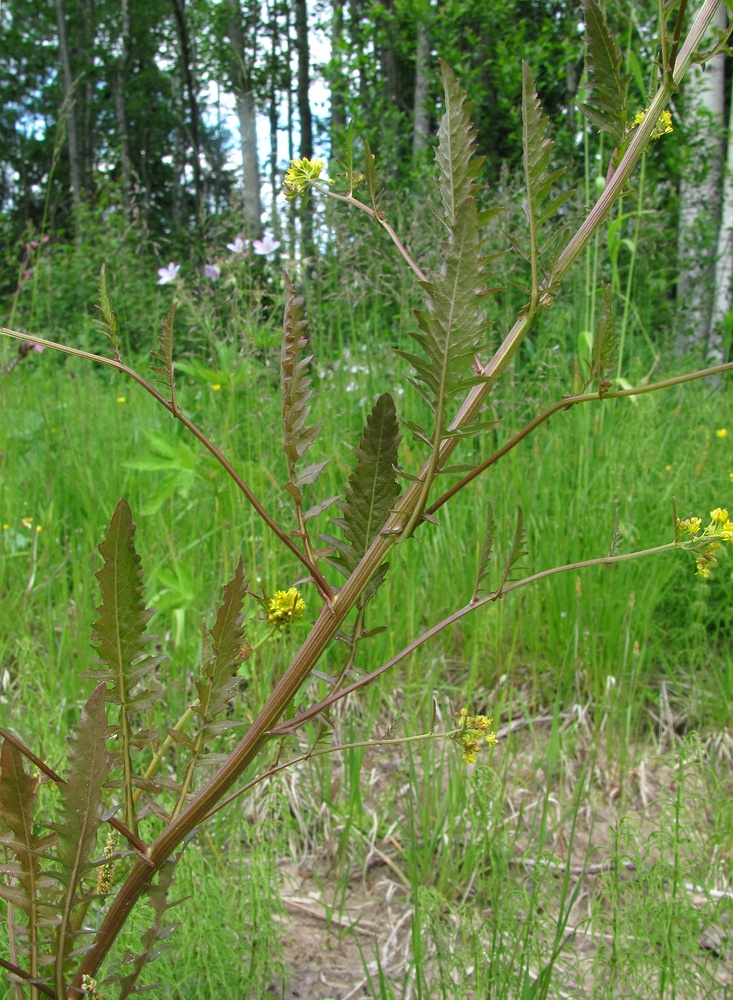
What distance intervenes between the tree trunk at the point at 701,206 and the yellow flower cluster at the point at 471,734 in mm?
5025

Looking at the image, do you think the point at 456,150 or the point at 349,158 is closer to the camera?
the point at 456,150

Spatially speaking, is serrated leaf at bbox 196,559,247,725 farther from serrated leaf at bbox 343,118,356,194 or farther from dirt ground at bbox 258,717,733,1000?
dirt ground at bbox 258,717,733,1000

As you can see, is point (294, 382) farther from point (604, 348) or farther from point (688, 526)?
point (688, 526)

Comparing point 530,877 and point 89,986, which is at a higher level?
point 89,986

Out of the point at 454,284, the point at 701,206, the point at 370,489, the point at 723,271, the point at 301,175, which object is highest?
the point at 701,206

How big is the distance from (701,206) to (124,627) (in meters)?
6.15

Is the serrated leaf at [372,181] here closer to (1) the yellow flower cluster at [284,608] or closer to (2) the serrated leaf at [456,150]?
(2) the serrated leaf at [456,150]

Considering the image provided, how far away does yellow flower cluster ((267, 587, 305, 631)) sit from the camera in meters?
0.58

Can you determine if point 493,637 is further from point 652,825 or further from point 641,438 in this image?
point 641,438

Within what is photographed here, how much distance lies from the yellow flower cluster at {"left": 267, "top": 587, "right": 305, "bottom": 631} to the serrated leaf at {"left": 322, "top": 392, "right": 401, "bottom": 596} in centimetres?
8

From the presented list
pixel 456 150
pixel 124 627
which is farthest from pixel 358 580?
pixel 456 150

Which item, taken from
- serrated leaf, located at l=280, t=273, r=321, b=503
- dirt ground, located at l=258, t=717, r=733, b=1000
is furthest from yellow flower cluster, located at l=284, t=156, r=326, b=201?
dirt ground, located at l=258, t=717, r=733, b=1000

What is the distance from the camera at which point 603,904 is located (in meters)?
1.26

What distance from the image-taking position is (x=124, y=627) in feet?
1.65
